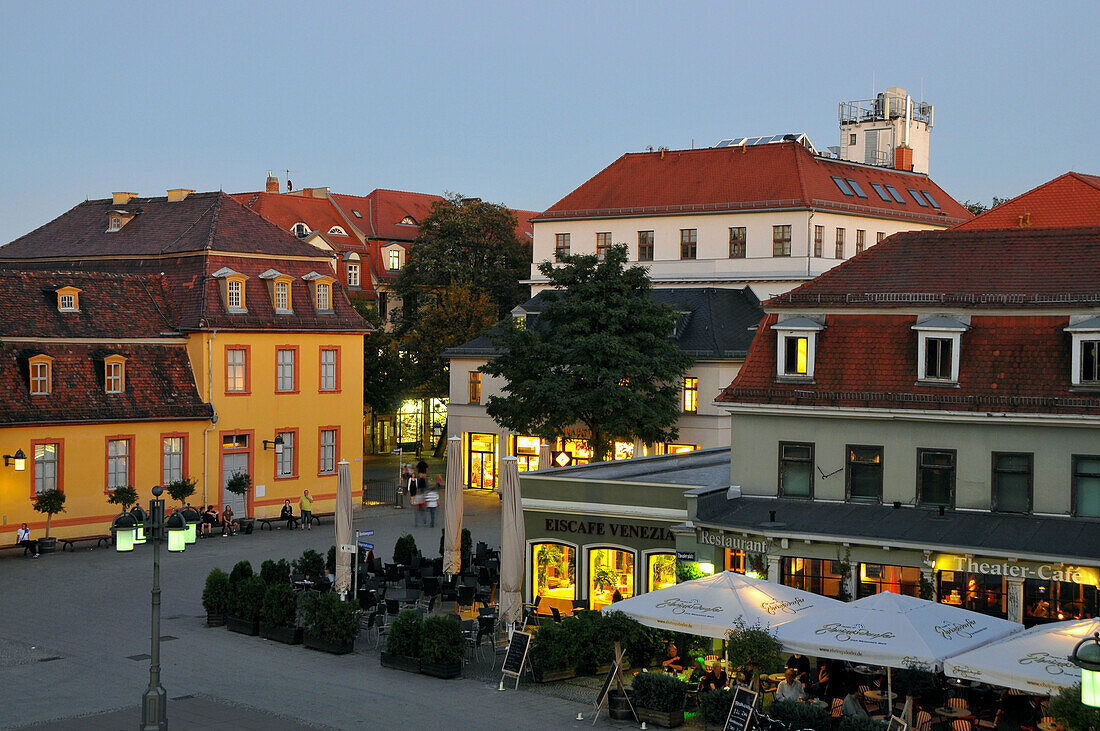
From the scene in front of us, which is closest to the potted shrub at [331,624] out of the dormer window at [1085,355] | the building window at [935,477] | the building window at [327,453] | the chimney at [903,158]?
the building window at [935,477]

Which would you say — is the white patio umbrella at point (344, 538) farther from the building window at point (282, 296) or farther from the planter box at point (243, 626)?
the building window at point (282, 296)

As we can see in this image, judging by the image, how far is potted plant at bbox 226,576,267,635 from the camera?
2880 centimetres

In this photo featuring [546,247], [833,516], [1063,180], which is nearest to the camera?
[833,516]

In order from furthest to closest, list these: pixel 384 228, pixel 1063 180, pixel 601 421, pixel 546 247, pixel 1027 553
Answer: pixel 384 228 < pixel 546 247 < pixel 601 421 < pixel 1063 180 < pixel 1027 553

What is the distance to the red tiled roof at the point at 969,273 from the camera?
27.1 meters

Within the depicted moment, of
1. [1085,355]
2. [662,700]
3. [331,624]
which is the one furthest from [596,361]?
[662,700]

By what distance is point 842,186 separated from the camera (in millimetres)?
65812

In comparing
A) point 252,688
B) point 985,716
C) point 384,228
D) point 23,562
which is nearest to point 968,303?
point 985,716

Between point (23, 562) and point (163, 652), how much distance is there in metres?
13.9

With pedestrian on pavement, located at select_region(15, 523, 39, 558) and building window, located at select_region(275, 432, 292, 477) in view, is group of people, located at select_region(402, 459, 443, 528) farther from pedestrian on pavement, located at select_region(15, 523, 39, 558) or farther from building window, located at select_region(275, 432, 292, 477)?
pedestrian on pavement, located at select_region(15, 523, 39, 558)

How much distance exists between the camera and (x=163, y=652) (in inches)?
1067

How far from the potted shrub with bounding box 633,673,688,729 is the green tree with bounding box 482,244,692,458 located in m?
26.6

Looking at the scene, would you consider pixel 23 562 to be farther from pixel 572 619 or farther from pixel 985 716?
pixel 985 716

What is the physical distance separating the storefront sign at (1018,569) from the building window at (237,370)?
28.5 m
